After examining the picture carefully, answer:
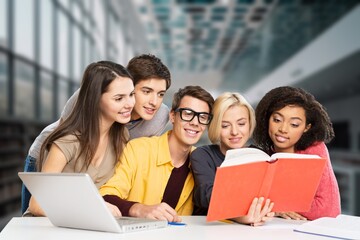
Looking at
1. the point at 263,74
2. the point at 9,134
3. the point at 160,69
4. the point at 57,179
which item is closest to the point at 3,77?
the point at 9,134

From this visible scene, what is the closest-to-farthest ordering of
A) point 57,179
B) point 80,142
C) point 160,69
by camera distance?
point 57,179 → point 80,142 → point 160,69

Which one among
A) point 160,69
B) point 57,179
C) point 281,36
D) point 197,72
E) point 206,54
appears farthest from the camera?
point 197,72

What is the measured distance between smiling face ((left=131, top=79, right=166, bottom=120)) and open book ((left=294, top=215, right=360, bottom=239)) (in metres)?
0.93

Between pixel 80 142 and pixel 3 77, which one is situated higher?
pixel 3 77

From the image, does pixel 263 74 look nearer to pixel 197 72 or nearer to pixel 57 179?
pixel 197 72

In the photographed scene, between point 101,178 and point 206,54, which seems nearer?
point 101,178

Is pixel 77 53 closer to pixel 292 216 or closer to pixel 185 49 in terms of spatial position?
pixel 185 49

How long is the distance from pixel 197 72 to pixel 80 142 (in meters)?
22.4

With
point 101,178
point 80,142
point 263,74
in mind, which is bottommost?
point 101,178

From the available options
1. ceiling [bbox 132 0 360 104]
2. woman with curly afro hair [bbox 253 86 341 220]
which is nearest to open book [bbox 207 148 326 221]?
woman with curly afro hair [bbox 253 86 341 220]

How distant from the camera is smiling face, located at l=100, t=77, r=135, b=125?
6.94 ft

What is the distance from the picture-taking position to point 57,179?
1593 mm

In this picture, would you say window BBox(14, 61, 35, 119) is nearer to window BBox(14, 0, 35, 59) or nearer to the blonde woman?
window BBox(14, 0, 35, 59)

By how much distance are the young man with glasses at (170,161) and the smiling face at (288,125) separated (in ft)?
0.96
